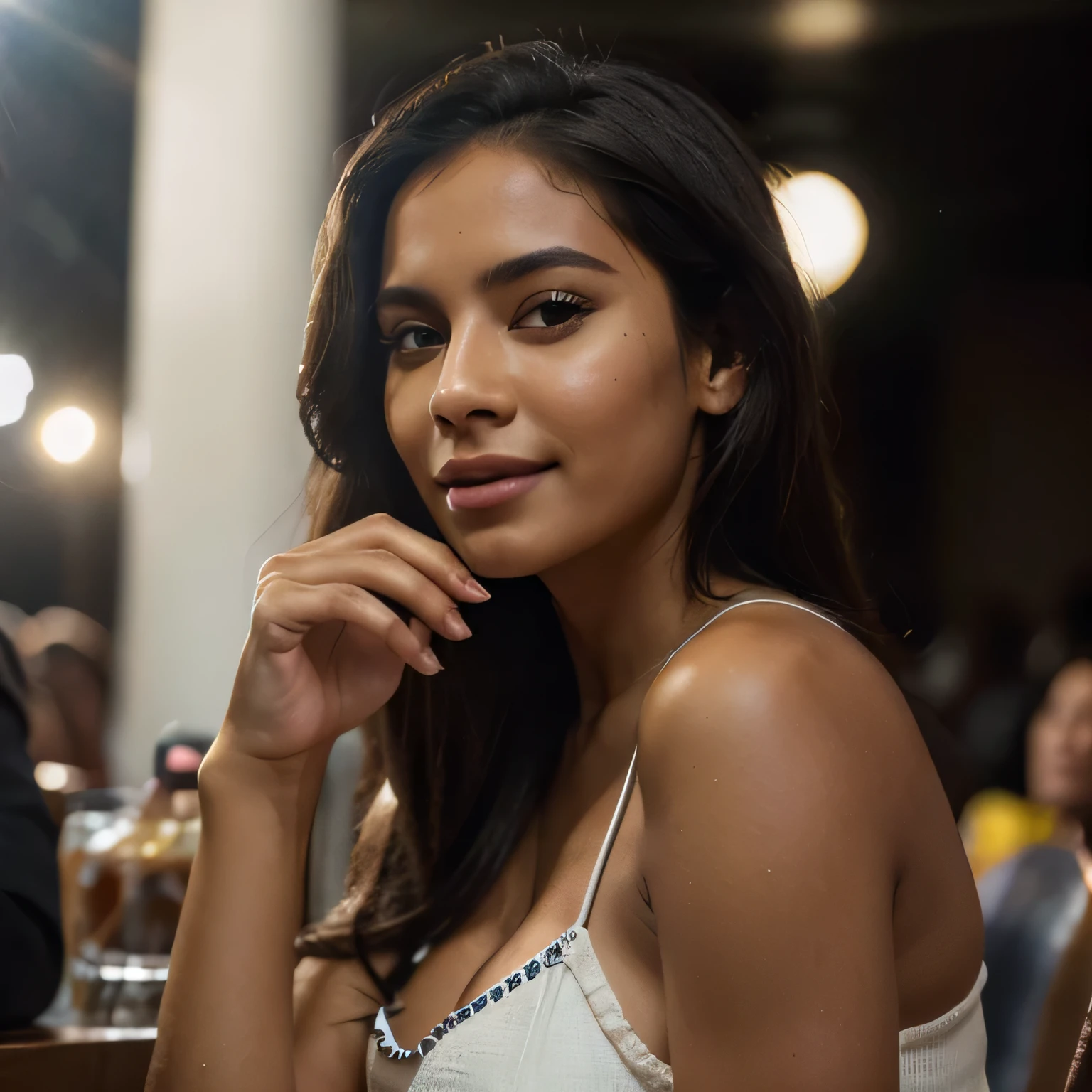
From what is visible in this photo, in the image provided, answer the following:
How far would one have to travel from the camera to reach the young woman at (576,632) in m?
0.59

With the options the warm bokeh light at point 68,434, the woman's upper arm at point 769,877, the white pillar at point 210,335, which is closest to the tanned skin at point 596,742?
the woman's upper arm at point 769,877

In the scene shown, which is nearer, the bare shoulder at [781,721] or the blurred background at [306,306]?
the bare shoulder at [781,721]

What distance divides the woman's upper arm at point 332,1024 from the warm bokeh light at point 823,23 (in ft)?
2.70

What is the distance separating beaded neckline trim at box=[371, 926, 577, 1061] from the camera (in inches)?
26.9

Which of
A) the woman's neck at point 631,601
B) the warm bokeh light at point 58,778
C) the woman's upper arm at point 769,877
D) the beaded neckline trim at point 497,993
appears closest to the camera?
the woman's upper arm at point 769,877

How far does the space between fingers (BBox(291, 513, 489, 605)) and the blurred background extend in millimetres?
143

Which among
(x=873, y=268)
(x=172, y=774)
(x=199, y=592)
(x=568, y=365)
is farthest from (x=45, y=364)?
(x=873, y=268)

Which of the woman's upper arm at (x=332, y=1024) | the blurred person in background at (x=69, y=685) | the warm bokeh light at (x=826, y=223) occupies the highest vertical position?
the warm bokeh light at (x=826, y=223)

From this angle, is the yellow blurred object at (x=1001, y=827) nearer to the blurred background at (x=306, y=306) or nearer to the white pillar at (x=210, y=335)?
the blurred background at (x=306, y=306)

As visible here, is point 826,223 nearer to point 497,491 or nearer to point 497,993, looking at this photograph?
point 497,491

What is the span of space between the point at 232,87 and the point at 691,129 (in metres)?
0.39

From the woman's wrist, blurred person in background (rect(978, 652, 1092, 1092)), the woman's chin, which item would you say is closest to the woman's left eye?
the woman's chin

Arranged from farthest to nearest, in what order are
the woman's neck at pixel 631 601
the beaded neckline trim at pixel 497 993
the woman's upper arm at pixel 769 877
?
the woman's neck at pixel 631 601 → the beaded neckline trim at pixel 497 993 → the woman's upper arm at pixel 769 877

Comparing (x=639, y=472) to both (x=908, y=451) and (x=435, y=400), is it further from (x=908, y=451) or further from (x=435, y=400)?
(x=908, y=451)
